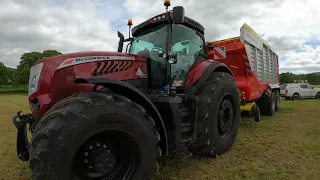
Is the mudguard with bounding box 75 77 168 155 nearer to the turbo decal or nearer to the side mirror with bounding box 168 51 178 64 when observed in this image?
the turbo decal

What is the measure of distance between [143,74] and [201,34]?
1.72 m

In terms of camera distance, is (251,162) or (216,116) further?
(216,116)

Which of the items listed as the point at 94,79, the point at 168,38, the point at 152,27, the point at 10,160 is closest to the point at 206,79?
the point at 168,38

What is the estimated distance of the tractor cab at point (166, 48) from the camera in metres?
3.89

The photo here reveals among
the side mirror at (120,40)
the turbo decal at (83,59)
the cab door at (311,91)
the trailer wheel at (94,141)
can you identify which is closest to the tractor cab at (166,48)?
the side mirror at (120,40)

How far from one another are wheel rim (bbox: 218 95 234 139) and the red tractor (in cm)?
2

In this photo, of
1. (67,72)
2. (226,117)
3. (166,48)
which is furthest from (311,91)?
(67,72)

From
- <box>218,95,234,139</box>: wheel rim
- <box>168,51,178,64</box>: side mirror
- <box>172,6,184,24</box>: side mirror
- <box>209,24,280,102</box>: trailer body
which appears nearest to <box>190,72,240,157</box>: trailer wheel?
<box>218,95,234,139</box>: wheel rim

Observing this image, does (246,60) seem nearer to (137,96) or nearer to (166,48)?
(166,48)

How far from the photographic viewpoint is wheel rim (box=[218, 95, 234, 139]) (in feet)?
14.9

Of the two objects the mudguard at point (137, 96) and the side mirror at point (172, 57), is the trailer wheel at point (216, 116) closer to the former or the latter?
the side mirror at point (172, 57)

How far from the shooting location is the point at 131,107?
279cm

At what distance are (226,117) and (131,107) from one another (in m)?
2.60

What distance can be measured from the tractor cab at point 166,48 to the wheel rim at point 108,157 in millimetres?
1343
